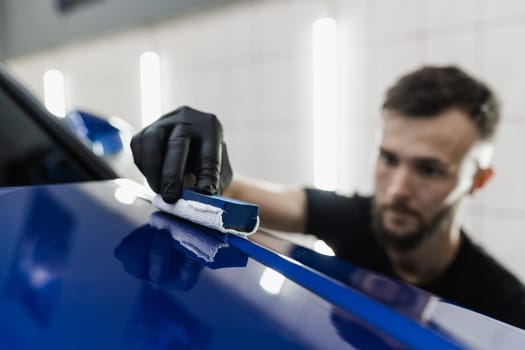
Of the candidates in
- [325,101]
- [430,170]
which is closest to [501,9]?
[325,101]

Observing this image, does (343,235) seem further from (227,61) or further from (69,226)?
(227,61)

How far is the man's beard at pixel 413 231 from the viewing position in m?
0.95

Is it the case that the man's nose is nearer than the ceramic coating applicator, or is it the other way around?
the ceramic coating applicator

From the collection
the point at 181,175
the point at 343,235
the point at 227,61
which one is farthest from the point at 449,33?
the point at 181,175

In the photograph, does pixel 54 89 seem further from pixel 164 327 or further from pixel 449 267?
pixel 164 327

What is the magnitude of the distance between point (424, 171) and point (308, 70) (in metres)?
1.13

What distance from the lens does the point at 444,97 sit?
896 millimetres

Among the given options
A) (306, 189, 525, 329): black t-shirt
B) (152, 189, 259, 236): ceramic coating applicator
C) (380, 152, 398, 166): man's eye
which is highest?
(152, 189, 259, 236): ceramic coating applicator

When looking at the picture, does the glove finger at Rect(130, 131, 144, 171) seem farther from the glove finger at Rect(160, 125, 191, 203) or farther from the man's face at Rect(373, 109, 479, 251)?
the man's face at Rect(373, 109, 479, 251)

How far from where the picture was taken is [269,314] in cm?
24

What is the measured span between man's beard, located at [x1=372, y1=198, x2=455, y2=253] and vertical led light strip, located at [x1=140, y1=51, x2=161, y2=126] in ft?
5.83

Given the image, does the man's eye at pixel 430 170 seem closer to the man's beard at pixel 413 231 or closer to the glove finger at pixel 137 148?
the man's beard at pixel 413 231

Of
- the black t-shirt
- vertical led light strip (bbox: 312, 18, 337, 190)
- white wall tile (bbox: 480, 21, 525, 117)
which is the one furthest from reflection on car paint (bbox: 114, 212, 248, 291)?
vertical led light strip (bbox: 312, 18, 337, 190)

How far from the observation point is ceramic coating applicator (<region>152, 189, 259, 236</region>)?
13.1 inches
